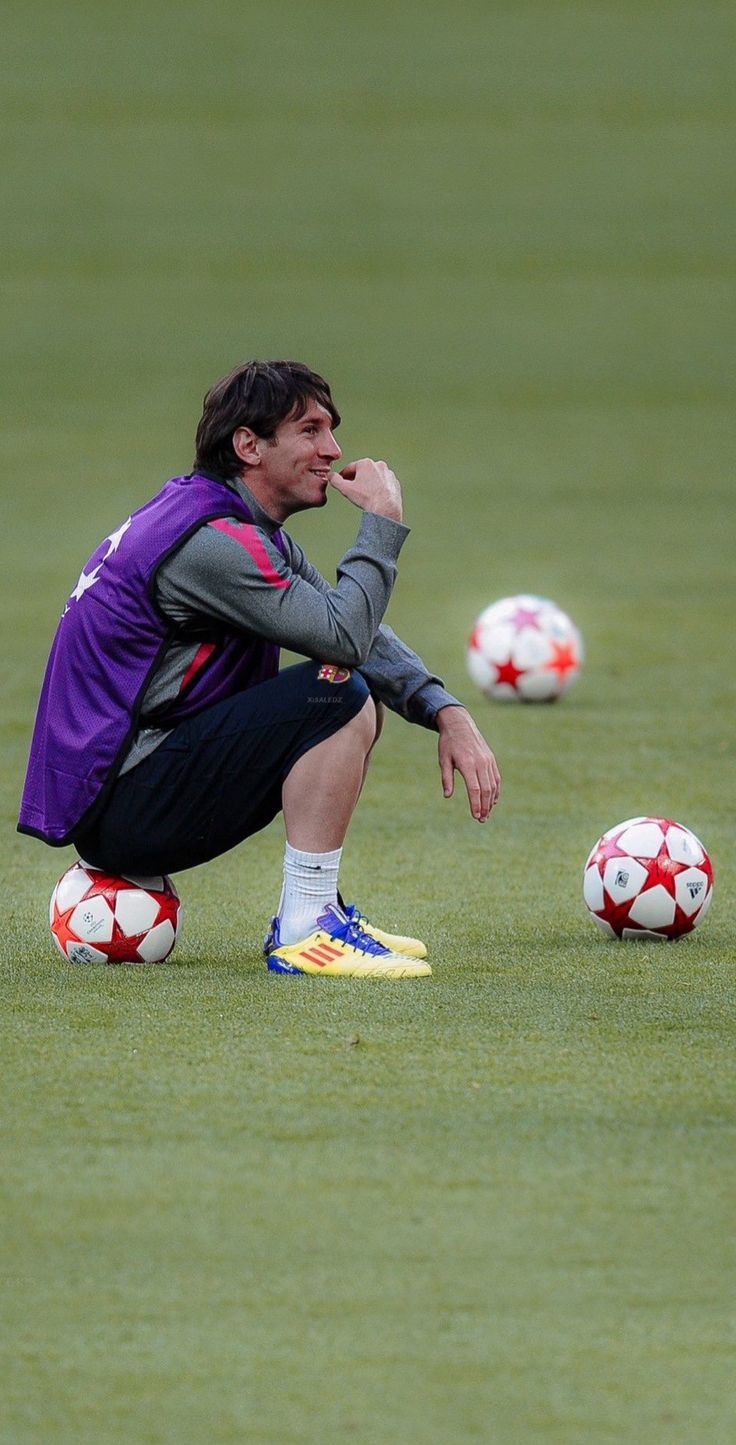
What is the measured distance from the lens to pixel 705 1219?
10.7 feet

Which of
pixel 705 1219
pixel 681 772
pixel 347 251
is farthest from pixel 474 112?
→ pixel 705 1219

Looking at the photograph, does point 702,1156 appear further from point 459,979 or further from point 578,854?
point 578,854

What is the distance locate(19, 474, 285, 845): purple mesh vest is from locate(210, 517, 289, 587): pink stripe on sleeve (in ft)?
0.15

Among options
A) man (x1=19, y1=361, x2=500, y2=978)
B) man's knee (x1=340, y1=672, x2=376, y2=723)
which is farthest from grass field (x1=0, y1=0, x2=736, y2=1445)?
man's knee (x1=340, y1=672, x2=376, y2=723)

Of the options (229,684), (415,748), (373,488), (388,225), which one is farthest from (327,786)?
(388,225)

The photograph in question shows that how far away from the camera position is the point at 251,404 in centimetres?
499

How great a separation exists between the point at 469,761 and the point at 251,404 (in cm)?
102

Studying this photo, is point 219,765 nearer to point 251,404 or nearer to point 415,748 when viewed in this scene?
point 251,404

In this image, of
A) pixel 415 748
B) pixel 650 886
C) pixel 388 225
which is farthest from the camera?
pixel 388 225

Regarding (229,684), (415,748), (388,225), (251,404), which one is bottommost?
(415,748)

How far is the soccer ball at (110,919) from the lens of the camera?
4992 mm

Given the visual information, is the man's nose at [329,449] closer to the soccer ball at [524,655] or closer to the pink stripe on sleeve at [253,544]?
the pink stripe on sleeve at [253,544]

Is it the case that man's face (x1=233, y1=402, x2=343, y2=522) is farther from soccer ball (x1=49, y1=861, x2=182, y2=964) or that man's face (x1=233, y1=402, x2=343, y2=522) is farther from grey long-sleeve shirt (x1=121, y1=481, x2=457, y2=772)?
soccer ball (x1=49, y1=861, x2=182, y2=964)

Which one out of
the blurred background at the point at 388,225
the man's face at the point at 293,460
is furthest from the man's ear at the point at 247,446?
the blurred background at the point at 388,225
